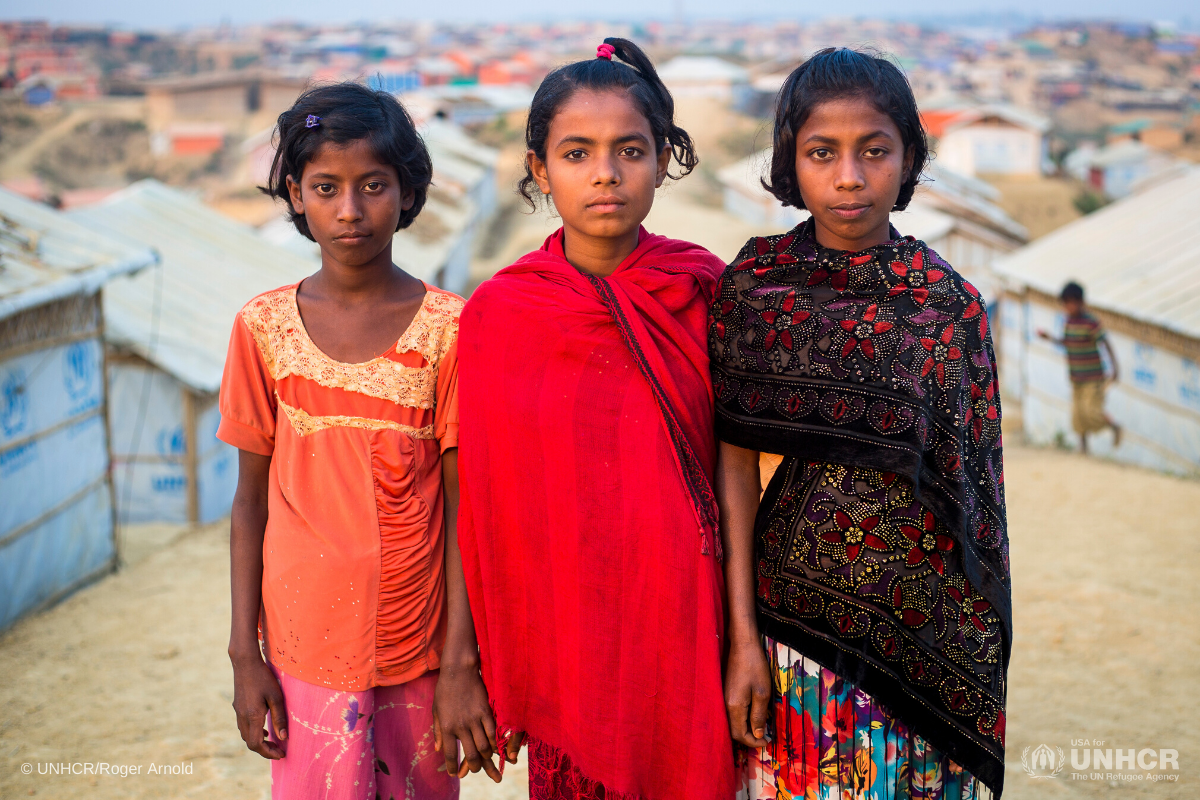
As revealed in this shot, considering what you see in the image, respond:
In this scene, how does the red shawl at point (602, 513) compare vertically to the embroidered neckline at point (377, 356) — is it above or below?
below

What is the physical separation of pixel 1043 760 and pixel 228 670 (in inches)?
165

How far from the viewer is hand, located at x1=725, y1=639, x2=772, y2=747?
1718mm

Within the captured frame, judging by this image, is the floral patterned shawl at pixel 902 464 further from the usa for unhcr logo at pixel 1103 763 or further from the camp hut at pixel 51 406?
the camp hut at pixel 51 406

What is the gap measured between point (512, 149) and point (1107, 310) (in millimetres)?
33726

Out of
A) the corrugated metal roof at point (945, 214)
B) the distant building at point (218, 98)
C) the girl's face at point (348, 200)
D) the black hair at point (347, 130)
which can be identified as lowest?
the girl's face at point (348, 200)

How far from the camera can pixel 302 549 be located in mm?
1842

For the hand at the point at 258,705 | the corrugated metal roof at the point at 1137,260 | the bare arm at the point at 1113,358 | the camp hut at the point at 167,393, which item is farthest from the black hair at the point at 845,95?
the bare arm at the point at 1113,358

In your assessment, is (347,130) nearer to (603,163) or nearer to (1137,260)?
(603,163)

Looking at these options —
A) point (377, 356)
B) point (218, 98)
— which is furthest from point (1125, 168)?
point (218, 98)

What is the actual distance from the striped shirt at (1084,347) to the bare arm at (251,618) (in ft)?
34.3

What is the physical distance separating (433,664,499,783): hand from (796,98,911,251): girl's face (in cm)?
122

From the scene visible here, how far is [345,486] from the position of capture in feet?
6.05

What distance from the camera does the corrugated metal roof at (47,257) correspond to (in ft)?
17.0

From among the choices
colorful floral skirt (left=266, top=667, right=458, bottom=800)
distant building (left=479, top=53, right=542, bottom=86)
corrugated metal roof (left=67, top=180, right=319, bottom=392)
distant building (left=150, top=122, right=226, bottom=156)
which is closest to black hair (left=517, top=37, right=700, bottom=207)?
colorful floral skirt (left=266, top=667, right=458, bottom=800)
